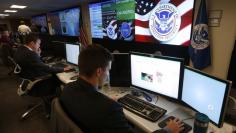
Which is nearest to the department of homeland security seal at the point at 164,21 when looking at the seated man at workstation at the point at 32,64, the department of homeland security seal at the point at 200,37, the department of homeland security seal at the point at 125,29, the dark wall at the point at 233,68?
the department of homeland security seal at the point at 200,37

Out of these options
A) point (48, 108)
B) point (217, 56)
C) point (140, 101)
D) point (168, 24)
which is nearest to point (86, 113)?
point (140, 101)

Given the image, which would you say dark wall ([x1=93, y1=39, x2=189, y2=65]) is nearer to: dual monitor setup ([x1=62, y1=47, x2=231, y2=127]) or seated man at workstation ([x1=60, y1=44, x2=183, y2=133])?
dual monitor setup ([x1=62, y1=47, x2=231, y2=127])

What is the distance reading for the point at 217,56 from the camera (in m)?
2.12

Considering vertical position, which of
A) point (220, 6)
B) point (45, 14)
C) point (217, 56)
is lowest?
point (217, 56)

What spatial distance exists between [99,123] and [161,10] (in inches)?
86.9

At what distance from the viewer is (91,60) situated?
106 centimetres

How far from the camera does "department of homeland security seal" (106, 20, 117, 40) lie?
3639 millimetres

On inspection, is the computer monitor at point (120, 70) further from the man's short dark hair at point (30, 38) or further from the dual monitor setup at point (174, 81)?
the man's short dark hair at point (30, 38)

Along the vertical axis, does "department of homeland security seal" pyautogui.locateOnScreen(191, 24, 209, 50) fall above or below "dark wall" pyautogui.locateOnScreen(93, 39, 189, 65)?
above

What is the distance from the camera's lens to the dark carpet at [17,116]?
2502 mm

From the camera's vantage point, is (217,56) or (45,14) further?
(45,14)

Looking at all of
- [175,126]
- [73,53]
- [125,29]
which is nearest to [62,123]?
[175,126]

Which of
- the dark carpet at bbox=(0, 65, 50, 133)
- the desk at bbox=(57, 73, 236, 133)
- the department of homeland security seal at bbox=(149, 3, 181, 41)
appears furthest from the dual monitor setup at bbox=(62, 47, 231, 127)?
the dark carpet at bbox=(0, 65, 50, 133)

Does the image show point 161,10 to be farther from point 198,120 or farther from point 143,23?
point 198,120
